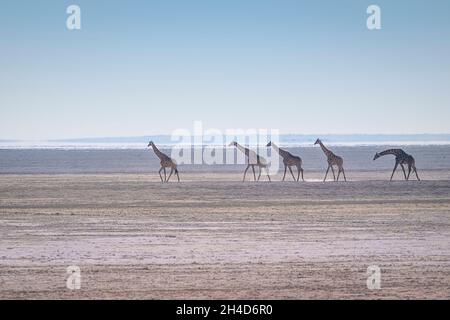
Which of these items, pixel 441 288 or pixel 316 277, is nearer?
pixel 441 288

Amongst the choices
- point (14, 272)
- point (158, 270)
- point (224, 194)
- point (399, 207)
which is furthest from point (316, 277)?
point (224, 194)

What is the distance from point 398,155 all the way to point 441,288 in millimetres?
22401

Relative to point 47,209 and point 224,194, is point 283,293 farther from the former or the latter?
point 224,194

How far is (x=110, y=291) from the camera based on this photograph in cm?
1192

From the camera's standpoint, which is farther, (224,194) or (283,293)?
(224,194)

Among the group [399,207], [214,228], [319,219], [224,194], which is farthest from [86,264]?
[224,194]

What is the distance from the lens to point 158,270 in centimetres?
1352

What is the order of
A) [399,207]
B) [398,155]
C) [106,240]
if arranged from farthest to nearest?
[398,155] < [399,207] < [106,240]

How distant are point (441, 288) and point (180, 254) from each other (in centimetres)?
487

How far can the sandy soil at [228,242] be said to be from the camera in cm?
1223

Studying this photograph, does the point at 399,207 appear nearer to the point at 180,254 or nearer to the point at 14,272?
the point at 180,254

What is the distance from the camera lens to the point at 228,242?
16484 mm

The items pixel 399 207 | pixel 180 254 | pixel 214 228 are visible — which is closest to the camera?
pixel 180 254

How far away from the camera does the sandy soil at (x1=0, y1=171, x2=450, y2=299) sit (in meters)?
12.2
